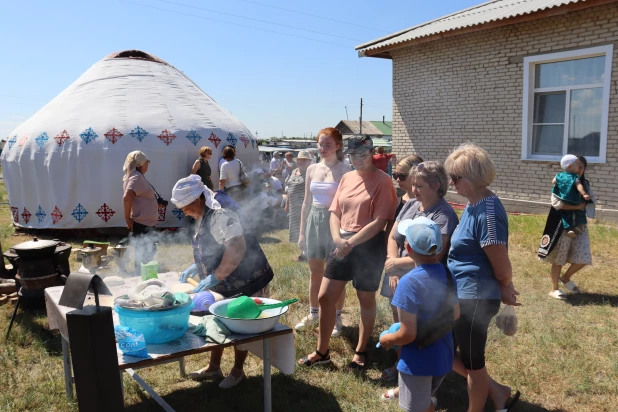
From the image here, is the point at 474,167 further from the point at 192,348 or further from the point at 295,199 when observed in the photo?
the point at 295,199

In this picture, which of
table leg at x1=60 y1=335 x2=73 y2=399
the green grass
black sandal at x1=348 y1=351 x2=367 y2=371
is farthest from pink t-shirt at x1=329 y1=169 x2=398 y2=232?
table leg at x1=60 y1=335 x2=73 y2=399

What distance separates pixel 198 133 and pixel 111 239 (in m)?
2.66

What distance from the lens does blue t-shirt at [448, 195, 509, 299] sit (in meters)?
2.57

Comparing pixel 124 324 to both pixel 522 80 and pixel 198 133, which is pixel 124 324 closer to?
pixel 198 133

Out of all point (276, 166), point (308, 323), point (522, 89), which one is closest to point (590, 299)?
point (308, 323)

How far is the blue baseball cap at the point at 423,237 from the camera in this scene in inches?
92.0

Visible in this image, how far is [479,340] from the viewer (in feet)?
8.93

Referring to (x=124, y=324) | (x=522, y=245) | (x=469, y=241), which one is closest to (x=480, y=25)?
(x=522, y=245)

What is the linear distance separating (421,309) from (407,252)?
0.30 m

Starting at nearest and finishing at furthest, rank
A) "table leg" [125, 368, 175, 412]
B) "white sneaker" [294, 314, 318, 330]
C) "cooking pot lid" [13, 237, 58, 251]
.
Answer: "table leg" [125, 368, 175, 412], "white sneaker" [294, 314, 318, 330], "cooking pot lid" [13, 237, 58, 251]

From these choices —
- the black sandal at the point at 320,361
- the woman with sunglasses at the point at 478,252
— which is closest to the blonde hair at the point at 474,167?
the woman with sunglasses at the point at 478,252

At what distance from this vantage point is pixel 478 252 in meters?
2.65

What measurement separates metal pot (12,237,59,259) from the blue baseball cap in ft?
12.6

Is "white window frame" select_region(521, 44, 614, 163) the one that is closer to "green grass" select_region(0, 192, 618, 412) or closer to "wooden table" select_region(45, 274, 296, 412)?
"green grass" select_region(0, 192, 618, 412)
